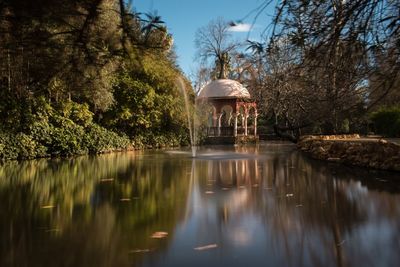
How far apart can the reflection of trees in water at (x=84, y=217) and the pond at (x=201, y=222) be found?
1cm

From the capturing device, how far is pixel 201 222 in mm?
4965

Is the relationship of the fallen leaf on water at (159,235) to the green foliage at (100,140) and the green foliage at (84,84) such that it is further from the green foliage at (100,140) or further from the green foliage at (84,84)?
the green foliage at (100,140)

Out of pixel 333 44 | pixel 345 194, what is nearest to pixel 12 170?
pixel 345 194

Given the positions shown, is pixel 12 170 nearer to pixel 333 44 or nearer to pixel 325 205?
pixel 325 205

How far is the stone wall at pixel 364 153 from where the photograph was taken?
33.1ft

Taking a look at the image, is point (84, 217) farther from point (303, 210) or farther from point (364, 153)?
point (364, 153)

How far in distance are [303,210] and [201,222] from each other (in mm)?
1422

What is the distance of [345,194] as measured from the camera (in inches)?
271

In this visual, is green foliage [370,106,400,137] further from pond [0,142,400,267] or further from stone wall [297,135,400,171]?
pond [0,142,400,267]

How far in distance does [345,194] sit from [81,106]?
14.9m

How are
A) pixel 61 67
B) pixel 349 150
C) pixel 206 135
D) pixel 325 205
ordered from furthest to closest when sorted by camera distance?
pixel 206 135
pixel 349 150
pixel 325 205
pixel 61 67

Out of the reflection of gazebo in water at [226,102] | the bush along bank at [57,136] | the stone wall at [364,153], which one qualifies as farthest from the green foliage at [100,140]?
the reflection of gazebo in water at [226,102]

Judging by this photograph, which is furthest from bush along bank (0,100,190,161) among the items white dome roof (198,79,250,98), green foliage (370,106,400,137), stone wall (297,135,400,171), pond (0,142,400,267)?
green foliage (370,106,400,137)

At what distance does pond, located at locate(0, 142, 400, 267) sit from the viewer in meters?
3.64
